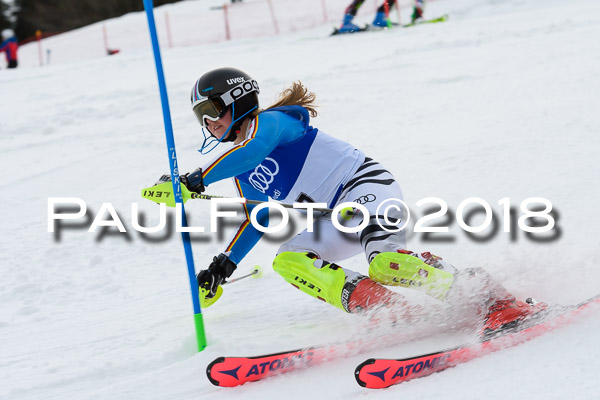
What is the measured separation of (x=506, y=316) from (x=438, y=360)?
424 mm

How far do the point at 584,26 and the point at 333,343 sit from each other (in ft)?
32.2

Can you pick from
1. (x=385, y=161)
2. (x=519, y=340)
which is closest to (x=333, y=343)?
(x=519, y=340)

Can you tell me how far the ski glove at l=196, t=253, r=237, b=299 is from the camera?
346 cm

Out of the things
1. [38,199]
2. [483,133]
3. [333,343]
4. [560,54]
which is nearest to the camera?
[333,343]

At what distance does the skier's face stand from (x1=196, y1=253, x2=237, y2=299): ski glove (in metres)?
0.69

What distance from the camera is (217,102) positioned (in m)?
3.18

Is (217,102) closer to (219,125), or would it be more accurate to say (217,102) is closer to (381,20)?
(219,125)

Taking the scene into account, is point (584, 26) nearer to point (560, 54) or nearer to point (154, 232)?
point (560, 54)

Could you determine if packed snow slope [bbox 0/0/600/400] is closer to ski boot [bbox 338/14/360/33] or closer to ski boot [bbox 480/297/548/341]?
ski boot [bbox 480/297/548/341]

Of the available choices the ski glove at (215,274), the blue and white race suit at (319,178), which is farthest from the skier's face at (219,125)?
the ski glove at (215,274)

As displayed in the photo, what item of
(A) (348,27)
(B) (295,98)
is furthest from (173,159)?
(A) (348,27)

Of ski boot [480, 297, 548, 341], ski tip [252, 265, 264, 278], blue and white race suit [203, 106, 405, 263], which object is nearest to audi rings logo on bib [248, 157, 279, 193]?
blue and white race suit [203, 106, 405, 263]

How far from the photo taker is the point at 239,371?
2805mm

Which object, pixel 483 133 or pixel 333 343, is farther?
pixel 483 133
